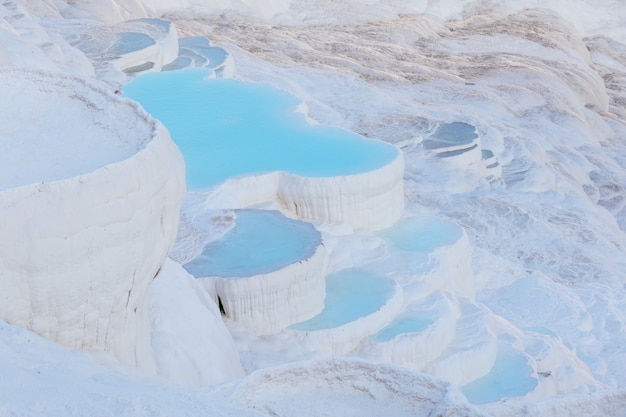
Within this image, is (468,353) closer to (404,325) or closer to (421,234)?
(404,325)

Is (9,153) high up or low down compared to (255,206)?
up

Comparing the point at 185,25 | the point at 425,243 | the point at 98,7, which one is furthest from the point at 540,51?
the point at 425,243

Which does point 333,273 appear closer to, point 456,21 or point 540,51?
point 540,51

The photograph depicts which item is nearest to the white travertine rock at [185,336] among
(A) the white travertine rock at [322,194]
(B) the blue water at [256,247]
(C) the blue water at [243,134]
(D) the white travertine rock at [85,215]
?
(D) the white travertine rock at [85,215]

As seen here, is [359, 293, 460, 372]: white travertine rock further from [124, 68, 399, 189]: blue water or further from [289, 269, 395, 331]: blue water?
[124, 68, 399, 189]: blue water

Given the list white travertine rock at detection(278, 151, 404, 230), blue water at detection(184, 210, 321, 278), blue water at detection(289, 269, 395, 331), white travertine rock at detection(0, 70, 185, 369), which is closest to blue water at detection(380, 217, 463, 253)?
white travertine rock at detection(278, 151, 404, 230)

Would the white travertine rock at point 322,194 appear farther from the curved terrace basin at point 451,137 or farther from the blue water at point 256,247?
the curved terrace basin at point 451,137
